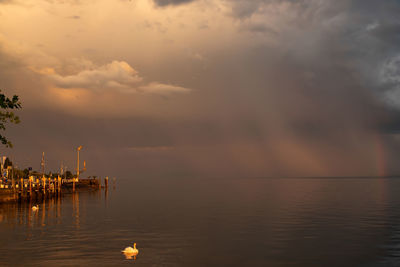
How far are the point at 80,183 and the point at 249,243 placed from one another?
101828 mm

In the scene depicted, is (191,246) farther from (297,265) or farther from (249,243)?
(297,265)

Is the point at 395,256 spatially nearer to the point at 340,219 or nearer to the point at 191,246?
the point at 191,246

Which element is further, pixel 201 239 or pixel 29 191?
pixel 29 191

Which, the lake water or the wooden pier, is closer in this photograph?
the lake water

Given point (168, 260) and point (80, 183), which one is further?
point (80, 183)

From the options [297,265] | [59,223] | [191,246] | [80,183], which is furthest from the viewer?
[80,183]

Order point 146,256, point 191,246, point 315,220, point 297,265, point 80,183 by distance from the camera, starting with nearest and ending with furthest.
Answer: point 297,265, point 146,256, point 191,246, point 315,220, point 80,183

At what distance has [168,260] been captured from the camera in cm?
2612

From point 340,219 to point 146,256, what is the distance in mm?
30707

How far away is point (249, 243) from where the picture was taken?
32875mm

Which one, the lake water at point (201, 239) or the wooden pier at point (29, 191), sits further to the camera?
the wooden pier at point (29, 191)

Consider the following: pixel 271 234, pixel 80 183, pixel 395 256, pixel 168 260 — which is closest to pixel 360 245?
pixel 395 256

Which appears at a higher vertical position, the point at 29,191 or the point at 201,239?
the point at 29,191

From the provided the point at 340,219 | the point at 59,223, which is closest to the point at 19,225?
the point at 59,223
